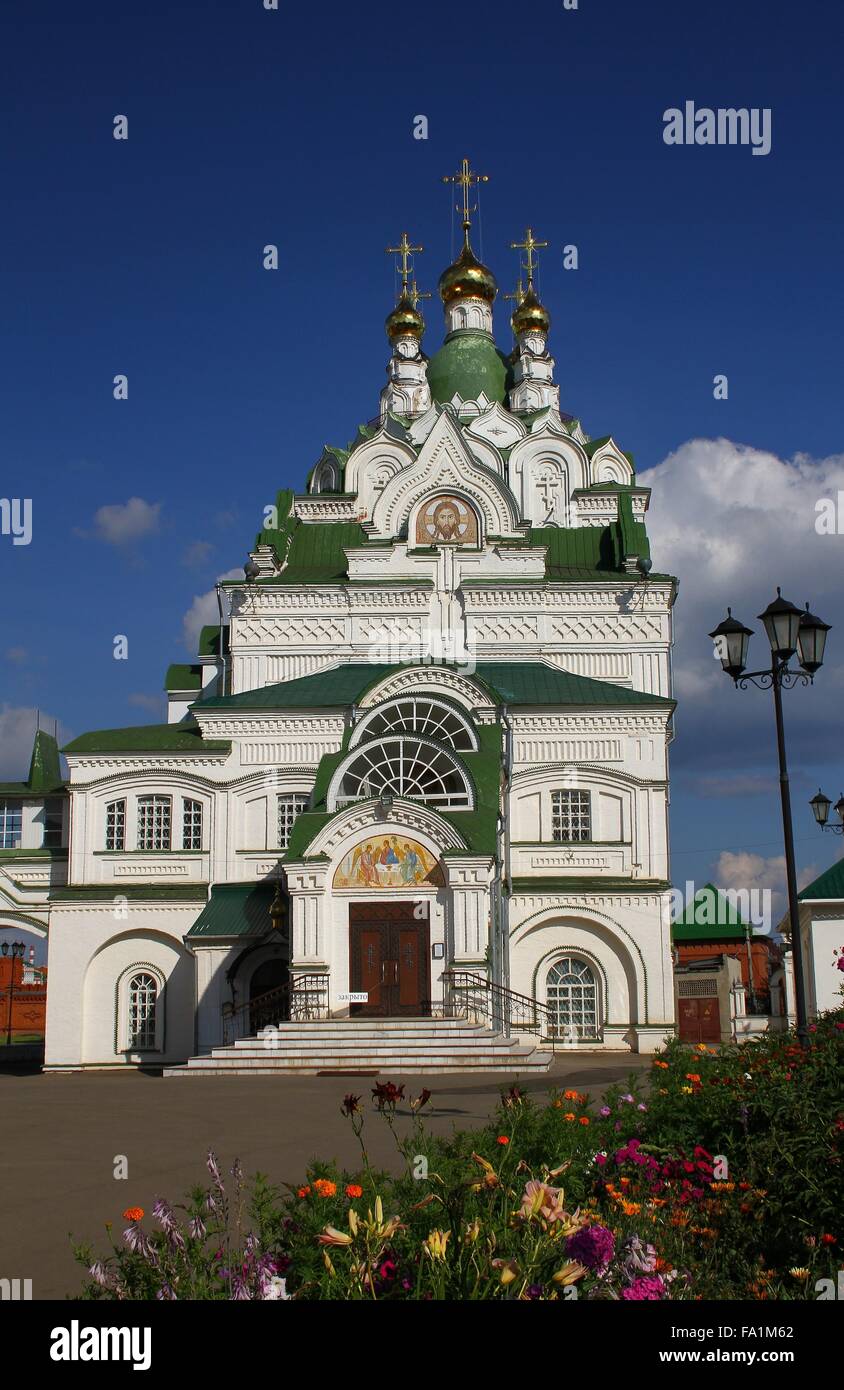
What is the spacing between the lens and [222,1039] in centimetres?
2542

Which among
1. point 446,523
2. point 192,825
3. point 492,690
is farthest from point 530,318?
point 192,825

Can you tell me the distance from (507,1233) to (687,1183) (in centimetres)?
254

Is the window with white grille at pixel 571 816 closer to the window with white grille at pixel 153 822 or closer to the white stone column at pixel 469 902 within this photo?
the white stone column at pixel 469 902

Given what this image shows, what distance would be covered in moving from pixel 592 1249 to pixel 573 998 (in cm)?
2178

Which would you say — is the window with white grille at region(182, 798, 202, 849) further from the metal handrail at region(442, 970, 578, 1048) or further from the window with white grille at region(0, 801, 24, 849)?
the metal handrail at region(442, 970, 578, 1048)

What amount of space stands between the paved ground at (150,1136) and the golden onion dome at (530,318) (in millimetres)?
27963

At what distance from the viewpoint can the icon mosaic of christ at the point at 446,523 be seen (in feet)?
106

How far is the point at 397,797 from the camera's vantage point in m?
23.5

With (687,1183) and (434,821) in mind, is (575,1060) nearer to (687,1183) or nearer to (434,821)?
(434,821)

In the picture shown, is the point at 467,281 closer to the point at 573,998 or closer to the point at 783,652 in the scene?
the point at 573,998

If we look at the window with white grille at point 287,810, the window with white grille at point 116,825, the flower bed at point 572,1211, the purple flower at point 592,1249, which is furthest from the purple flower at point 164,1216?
the window with white grille at point 116,825

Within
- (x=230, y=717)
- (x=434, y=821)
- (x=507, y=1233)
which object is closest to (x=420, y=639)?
(x=230, y=717)

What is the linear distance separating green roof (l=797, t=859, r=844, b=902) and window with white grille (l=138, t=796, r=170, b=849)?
12.9 m

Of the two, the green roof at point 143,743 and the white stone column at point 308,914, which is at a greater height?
the green roof at point 143,743
